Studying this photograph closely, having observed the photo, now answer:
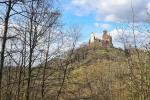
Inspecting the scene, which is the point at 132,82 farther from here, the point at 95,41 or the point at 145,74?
the point at 95,41

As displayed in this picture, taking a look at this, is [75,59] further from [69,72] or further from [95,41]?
[95,41]

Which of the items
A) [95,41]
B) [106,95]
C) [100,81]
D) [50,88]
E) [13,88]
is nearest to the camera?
[50,88]

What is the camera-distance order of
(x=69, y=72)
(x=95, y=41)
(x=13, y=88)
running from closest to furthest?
1. (x=13, y=88)
2. (x=69, y=72)
3. (x=95, y=41)

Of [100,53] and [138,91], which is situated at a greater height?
[100,53]

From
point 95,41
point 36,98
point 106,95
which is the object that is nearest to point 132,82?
point 36,98

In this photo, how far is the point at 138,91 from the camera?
75.2ft

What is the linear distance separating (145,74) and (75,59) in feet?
36.8

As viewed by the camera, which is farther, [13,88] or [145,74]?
[13,88]

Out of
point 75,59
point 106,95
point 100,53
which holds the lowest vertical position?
point 106,95

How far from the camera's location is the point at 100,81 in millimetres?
71250

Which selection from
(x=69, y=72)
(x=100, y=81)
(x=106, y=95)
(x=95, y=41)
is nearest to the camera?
(x=69, y=72)

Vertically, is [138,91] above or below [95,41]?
below

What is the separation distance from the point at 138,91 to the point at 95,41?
9536cm

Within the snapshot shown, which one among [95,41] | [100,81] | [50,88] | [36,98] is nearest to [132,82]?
[50,88]
